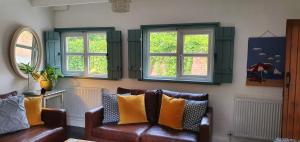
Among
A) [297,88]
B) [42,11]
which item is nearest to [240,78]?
[297,88]

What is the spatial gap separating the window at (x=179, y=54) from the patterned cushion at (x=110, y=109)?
765mm

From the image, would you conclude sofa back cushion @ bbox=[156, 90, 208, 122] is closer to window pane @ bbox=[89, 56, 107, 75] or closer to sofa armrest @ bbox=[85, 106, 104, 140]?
sofa armrest @ bbox=[85, 106, 104, 140]

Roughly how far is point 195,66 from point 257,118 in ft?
3.70

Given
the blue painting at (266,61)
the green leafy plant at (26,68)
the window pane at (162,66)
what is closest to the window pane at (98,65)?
the window pane at (162,66)

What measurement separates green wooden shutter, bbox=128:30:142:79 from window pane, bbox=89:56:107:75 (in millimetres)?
551

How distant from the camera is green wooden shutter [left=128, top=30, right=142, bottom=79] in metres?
3.67

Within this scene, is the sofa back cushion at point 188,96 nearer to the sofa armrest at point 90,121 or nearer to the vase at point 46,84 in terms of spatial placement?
the sofa armrest at point 90,121

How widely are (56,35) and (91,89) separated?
1.16 metres

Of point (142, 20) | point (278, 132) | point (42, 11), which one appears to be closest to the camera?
point (278, 132)

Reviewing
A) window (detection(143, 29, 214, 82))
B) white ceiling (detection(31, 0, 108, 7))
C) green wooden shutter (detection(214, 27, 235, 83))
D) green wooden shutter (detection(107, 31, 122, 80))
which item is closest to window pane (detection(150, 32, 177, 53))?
window (detection(143, 29, 214, 82))

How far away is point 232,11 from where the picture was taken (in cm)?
321

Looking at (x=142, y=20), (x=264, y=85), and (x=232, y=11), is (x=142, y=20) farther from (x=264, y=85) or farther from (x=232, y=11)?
(x=264, y=85)

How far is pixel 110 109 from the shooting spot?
3.24m

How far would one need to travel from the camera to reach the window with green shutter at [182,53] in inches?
128
